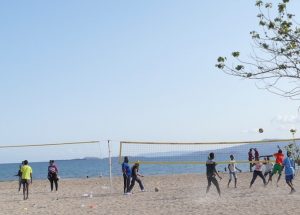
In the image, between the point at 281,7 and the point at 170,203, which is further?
the point at 170,203

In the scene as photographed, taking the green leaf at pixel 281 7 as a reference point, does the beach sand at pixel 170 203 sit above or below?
below

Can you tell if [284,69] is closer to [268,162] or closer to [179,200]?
[179,200]

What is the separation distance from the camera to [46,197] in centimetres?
1889

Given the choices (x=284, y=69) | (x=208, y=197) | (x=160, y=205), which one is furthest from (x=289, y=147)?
(x=284, y=69)

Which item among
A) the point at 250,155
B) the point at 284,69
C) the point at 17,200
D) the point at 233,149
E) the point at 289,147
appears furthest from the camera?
the point at 233,149

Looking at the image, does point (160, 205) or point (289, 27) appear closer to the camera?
point (289, 27)

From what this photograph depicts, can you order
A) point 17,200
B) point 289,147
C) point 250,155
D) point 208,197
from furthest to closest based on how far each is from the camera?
point 250,155 → point 289,147 → point 17,200 → point 208,197

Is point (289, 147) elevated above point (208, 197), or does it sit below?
above

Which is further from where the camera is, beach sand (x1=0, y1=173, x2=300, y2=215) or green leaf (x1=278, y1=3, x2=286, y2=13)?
beach sand (x1=0, y1=173, x2=300, y2=215)

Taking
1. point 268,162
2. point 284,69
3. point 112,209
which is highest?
point 284,69

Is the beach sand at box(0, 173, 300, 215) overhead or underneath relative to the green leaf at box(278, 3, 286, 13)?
underneath

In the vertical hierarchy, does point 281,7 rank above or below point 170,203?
above

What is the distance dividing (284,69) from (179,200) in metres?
8.51

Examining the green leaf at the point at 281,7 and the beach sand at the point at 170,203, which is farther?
the beach sand at the point at 170,203
